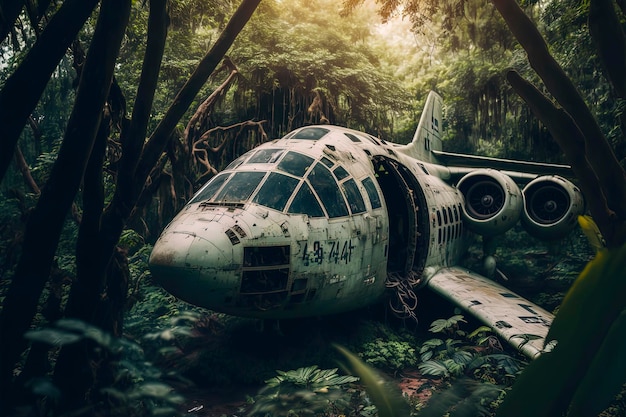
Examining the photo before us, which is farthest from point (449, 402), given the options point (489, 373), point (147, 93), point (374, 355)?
point (374, 355)

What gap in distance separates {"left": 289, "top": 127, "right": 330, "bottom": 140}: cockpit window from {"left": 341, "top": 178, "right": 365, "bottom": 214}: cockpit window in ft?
3.79

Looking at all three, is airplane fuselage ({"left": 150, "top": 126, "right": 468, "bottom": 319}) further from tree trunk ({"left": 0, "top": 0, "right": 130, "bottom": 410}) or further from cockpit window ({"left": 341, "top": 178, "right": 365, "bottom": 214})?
tree trunk ({"left": 0, "top": 0, "right": 130, "bottom": 410})

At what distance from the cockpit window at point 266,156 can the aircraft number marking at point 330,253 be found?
1.63m

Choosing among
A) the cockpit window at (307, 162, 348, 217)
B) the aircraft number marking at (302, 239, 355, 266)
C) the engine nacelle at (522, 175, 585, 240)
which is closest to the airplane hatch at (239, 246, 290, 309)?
the aircraft number marking at (302, 239, 355, 266)

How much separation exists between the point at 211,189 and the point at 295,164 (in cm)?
137

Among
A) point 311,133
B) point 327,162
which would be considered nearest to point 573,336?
point 327,162

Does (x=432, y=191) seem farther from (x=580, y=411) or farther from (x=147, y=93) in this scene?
(x=580, y=411)

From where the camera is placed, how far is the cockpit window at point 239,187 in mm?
6824

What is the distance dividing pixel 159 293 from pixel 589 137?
861 cm

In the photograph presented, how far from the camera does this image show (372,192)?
27.1ft

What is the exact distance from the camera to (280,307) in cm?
661

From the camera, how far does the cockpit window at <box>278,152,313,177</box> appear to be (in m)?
7.36

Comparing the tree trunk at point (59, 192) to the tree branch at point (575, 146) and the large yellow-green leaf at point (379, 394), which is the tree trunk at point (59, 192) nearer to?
the tree branch at point (575, 146)

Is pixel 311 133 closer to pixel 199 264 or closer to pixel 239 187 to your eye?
pixel 239 187
